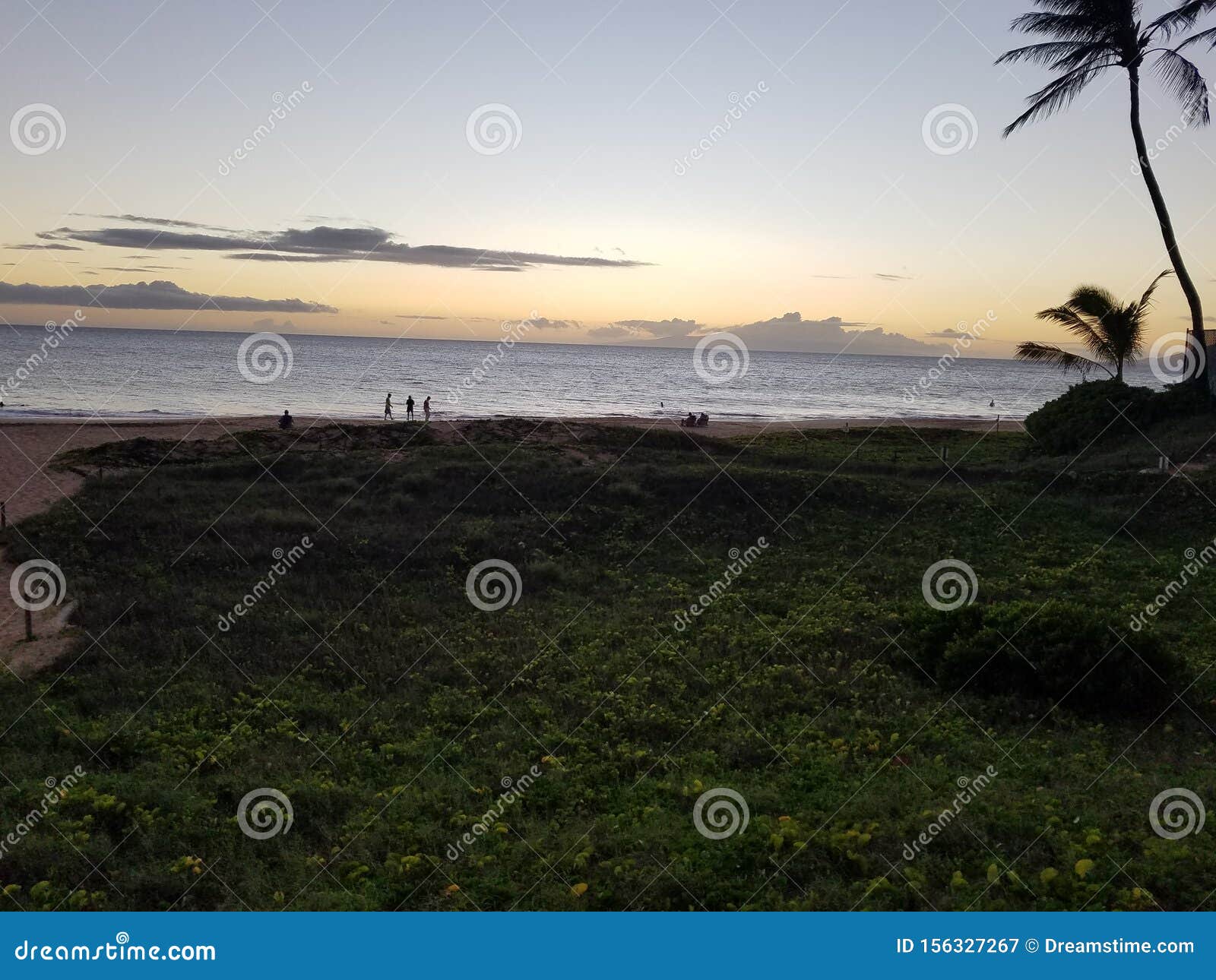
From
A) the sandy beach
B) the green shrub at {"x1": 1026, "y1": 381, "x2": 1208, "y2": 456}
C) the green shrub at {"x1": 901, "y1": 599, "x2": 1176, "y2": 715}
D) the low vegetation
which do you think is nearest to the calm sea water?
the sandy beach

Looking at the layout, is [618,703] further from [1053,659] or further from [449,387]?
[449,387]

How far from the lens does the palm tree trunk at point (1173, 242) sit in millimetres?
30531

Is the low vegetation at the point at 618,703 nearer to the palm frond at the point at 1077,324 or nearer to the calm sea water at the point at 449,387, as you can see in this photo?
the palm frond at the point at 1077,324

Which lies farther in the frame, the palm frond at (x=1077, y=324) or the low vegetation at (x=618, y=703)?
the palm frond at (x=1077, y=324)

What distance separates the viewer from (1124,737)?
10.8 metres

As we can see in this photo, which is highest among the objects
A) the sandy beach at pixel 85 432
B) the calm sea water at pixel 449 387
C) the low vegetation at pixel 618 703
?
the calm sea water at pixel 449 387

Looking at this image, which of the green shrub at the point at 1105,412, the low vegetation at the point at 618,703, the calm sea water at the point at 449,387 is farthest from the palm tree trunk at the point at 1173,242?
the calm sea water at the point at 449,387

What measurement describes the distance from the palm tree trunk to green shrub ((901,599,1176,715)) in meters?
23.6

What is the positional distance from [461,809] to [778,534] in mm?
14119

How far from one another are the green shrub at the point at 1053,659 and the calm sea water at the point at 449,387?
38.7 metres

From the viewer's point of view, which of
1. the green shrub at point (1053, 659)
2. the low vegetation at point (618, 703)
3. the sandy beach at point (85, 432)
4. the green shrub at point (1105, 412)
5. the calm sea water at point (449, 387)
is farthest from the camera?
the calm sea water at point (449, 387)

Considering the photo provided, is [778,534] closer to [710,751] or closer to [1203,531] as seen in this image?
[1203,531]

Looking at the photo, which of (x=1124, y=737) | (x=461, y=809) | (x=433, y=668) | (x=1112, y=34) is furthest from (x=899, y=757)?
(x=1112, y=34)

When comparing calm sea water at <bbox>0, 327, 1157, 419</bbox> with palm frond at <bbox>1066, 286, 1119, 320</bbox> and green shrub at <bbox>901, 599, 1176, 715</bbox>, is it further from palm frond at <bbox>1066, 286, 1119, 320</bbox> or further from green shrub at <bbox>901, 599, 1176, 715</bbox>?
green shrub at <bbox>901, 599, 1176, 715</bbox>
